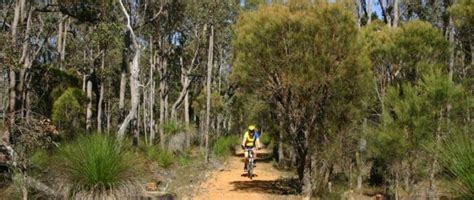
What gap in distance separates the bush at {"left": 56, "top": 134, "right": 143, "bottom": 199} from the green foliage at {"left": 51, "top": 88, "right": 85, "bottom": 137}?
15514 millimetres

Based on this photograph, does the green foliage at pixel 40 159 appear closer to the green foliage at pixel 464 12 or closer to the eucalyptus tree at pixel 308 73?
the eucalyptus tree at pixel 308 73

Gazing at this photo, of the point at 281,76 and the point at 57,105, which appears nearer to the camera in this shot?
the point at 281,76

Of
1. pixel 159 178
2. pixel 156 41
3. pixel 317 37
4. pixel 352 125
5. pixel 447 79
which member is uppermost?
pixel 156 41

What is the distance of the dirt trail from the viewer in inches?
597

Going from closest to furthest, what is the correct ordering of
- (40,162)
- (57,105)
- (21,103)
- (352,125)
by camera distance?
(40,162)
(352,125)
(21,103)
(57,105)

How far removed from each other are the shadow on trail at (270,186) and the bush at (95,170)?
260 inches

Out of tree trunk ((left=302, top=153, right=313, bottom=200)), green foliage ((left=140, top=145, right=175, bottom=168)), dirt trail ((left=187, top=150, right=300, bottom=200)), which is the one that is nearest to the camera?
tree trunk ((left=302, top=153, right=313, bottom=200))

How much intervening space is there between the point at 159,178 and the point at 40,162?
672 cm

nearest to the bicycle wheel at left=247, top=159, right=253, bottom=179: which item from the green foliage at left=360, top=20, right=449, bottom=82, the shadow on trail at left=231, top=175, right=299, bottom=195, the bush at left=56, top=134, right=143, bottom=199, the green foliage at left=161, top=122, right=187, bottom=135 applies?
the shadow on trail at left=231, top=175, right=299, bottom=195

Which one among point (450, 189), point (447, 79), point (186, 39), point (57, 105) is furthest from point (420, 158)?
point (186, 39)

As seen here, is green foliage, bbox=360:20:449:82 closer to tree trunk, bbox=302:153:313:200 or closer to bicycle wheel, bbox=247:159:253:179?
tree trunk, bbox=302:153:313:200

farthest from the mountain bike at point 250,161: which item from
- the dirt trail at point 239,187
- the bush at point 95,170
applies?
the bush at point 95,170

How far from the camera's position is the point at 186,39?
1513 inches

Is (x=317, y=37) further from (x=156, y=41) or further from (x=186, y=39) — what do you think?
(x=186, y=39)
